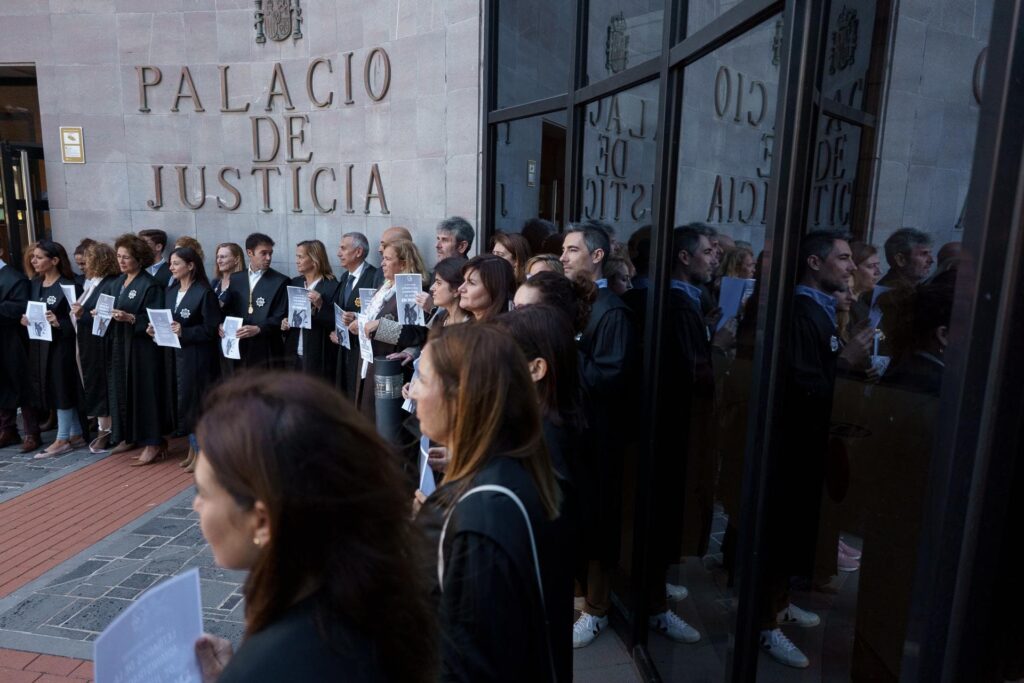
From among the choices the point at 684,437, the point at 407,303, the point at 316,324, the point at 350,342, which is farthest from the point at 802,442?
the point at 316,324

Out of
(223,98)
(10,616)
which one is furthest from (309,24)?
(10,616)

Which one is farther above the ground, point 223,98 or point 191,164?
point 223,98

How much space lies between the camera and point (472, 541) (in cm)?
154

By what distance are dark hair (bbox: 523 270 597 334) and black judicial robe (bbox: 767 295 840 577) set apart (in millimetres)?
849

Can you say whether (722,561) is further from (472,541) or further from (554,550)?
(472,541)

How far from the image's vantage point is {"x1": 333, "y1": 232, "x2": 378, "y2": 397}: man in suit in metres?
6.26

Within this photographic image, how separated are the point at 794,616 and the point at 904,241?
4.35 feet

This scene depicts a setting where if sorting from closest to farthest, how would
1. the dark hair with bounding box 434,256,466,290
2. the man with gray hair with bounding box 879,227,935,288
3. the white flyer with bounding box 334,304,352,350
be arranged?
the man with gray hair with bounding box 879,227,935,288 < the dark hair with bounding box 434,256,466,290 < the white flyer with bounding box 334,304,352,350

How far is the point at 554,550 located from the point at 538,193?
4980mm

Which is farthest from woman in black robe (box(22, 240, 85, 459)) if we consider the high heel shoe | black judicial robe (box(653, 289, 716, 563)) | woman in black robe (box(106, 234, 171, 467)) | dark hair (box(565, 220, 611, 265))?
black judicial robe (box(653, 289, 716, 563))

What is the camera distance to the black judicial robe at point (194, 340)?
6406 mm

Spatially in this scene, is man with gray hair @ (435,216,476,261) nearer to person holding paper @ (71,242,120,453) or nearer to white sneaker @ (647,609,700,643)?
person holding paper @ (71,242,120,453)

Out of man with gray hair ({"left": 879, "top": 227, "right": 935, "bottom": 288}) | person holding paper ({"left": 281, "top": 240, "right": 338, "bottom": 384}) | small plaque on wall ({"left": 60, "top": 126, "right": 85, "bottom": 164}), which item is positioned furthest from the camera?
small plaque on wall ({"left": 60, "top": 126, "right": 85, "bottom": 164})

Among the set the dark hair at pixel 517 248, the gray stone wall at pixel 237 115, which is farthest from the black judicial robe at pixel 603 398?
the gray stone wall at pixel 237 115
